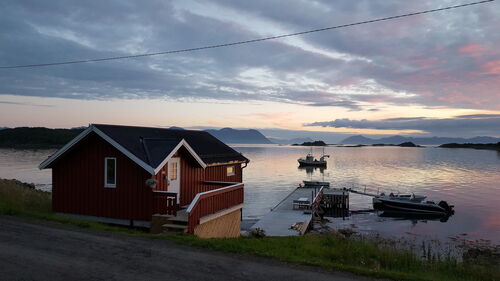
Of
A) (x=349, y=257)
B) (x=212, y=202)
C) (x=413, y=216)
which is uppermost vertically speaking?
(x=212, y=202)

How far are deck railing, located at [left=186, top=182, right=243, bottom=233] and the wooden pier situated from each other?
211 inches

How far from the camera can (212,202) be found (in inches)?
677

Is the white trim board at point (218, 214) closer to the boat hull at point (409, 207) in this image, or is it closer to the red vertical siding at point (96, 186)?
the red vertical siding at point (96, 186)

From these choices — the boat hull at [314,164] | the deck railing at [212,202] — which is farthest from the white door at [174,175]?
the boat hull at [314,164]

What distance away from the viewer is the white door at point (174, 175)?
59.0ft

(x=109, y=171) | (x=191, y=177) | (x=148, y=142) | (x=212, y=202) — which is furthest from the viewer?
(x=191, y=177)

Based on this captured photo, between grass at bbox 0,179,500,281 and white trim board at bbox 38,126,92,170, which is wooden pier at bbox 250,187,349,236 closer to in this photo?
grass at bbox 0,179,500,281

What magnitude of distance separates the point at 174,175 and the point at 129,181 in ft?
8.60

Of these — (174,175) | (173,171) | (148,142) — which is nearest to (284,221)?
(174,175)

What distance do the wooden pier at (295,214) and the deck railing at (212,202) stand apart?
17.5 feet

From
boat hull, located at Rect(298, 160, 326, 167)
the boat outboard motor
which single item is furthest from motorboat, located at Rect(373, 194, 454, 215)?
boat hull, located at Rect(298, 160, 326, 167)

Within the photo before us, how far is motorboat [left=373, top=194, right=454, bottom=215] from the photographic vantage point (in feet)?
142

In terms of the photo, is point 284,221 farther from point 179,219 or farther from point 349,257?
→ point 349,257

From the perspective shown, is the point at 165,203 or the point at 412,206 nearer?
the point at 165,203
